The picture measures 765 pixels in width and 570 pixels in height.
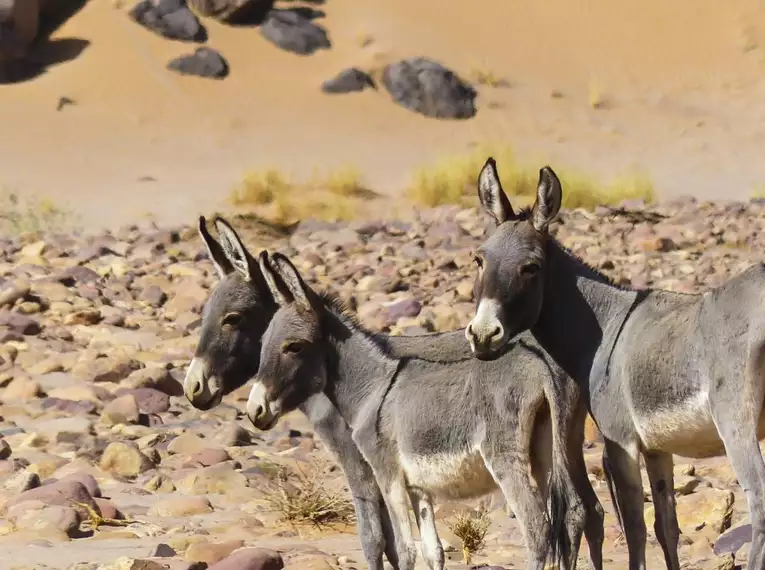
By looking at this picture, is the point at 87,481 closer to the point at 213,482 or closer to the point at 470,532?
the point at 213,482

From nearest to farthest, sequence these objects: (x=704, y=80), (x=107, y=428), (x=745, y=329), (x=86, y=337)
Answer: (x=745, y=329)
(x=107, y=428)
(x=86, y=337)
(x=704, y=80)

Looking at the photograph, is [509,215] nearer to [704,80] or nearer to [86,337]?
[86,337]

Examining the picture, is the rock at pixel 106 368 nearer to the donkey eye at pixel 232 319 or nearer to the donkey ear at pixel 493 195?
the donkey eye at pixel 232 319

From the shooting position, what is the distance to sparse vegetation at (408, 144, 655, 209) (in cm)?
2253

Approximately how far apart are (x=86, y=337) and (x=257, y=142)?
1635 centimetres

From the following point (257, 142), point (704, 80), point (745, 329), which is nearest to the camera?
point (745, 329)

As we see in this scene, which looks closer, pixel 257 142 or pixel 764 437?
pixel 764 437

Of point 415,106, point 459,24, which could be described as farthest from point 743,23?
point 415,106

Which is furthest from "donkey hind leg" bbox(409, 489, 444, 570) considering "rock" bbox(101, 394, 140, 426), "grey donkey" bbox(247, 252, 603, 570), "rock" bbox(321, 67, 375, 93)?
"rock" bbox(321, 67, 375, 93)

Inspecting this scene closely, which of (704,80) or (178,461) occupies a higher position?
(178,461)

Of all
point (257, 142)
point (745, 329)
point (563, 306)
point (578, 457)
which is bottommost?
point (257, 142)

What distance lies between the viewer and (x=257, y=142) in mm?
29219

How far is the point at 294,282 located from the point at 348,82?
85.6 feet

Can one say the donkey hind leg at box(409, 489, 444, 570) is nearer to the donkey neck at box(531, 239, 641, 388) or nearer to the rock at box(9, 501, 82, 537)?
the donkey neck at box(531, 239, 641, 388)
